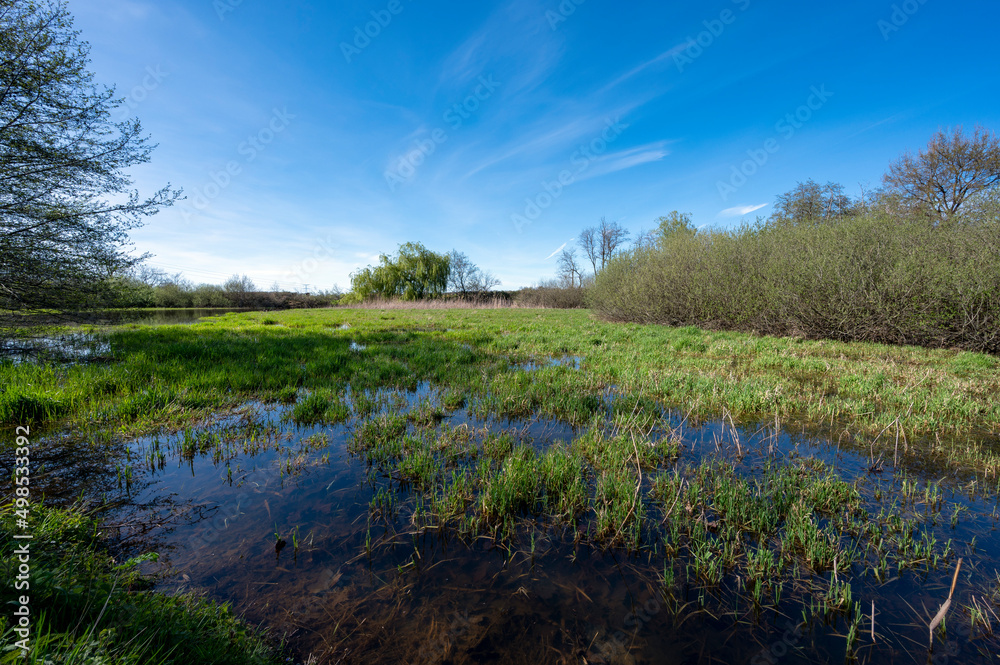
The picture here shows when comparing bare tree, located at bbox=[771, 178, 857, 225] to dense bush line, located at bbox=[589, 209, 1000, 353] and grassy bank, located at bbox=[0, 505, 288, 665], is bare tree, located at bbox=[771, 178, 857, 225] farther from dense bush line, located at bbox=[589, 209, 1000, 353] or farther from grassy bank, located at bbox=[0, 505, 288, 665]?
grassy bank, located at bbox=[0, 505, 288, 665]

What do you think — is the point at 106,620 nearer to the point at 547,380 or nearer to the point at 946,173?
the point at 547,380

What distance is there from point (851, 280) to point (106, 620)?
16.8 m

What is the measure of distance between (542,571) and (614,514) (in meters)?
0.69

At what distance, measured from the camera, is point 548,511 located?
2637mm

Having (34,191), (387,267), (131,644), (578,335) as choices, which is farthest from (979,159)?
(387,267)

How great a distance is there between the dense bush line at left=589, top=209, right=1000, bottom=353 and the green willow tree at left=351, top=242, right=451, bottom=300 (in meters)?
31.9

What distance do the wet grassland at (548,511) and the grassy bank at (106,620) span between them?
0.22m

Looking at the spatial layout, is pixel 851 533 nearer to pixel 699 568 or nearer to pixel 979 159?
pixel 699 568

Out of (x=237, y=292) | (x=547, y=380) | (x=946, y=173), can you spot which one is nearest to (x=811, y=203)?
(x=946, y=173)

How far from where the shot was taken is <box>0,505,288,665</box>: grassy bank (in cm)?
101

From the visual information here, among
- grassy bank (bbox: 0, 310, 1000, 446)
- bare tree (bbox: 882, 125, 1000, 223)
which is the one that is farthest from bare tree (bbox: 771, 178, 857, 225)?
grassy bank (bbox: 0, 310, 1000, 446)

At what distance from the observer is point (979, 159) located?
1694 cm

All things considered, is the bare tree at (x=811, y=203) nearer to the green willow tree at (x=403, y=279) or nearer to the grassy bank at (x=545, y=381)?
the grassy bank at (x=545, y=381)

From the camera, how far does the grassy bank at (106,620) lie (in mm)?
1007
